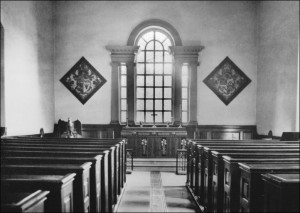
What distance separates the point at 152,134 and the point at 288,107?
3.65 metres

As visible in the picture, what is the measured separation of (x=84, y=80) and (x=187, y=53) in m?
3.30

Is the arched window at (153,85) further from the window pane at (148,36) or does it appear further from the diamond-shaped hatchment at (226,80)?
the diamond-shaped hatchment at (226,80)

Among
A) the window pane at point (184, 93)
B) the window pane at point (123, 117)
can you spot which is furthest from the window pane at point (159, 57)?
the window pane at point (123, 117)

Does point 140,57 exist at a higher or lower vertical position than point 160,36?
lower

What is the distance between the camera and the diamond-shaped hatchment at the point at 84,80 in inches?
414

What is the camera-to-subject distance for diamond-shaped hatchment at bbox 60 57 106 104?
34.5 feet

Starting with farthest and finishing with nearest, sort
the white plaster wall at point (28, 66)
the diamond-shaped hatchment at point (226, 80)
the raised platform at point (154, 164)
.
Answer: the diamond-shaped hatchment at point (226, 80)
the raised platform at point (154, 164)
the white plaster wall at point (28, 66)

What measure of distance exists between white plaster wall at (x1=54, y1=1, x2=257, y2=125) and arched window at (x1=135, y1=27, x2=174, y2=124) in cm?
83

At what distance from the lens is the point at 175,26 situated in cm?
1044

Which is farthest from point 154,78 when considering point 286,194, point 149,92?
point 286,194

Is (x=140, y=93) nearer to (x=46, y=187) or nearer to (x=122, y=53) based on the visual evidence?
(x=122, y=53)

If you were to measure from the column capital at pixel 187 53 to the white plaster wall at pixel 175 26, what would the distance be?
0.73ft

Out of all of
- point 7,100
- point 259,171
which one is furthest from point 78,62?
point 259,171

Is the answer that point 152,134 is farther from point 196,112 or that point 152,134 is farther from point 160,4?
point 160,4
